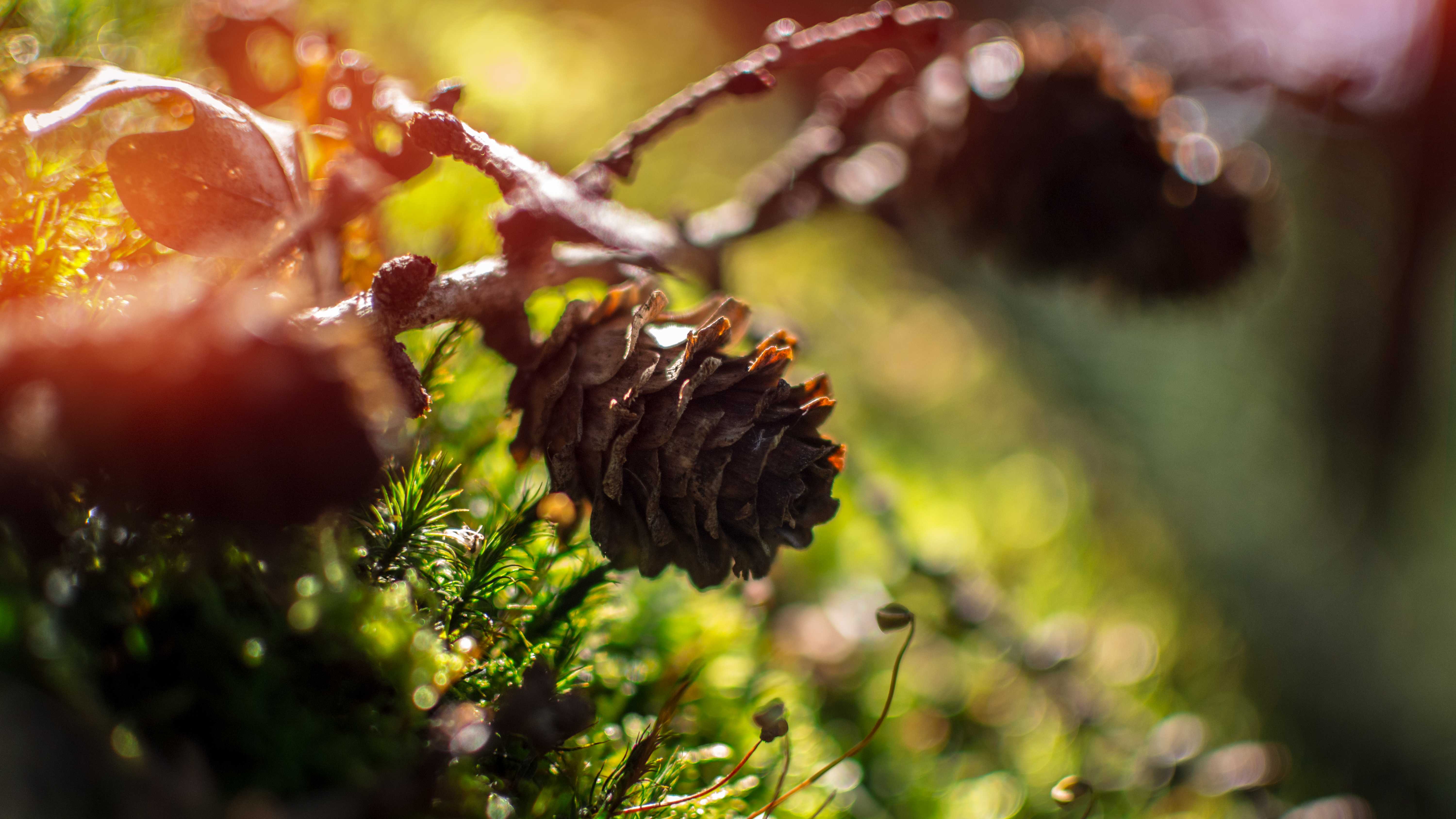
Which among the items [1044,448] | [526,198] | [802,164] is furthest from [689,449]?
[1044,448]

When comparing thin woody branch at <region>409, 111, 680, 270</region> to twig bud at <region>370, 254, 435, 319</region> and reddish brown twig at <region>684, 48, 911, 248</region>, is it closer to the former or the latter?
twig bud at <region>370, 254, 435, 319</region>

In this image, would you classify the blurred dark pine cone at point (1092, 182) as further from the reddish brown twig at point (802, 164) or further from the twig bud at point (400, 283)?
the twig bud at point (400, 283)

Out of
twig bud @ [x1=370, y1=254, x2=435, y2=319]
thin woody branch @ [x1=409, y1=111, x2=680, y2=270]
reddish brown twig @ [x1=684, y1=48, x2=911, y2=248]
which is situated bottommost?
twig bud @ [x1=370, y1=254, x2=435, y2=319]

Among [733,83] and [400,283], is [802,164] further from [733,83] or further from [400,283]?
[400,283]

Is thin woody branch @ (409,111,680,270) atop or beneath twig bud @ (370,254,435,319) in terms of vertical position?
atop

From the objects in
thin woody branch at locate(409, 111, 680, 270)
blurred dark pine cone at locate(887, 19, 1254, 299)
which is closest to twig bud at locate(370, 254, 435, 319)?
thin woody branch at locate(409, 111, 680, 270)

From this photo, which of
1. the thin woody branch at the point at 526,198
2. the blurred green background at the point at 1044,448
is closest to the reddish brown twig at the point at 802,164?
the blurred green background at the point at 1044,448
